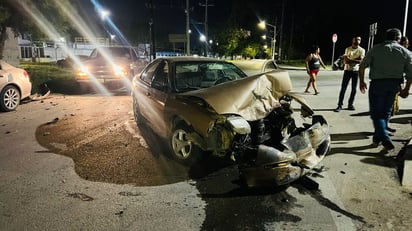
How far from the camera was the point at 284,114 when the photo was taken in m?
4.98

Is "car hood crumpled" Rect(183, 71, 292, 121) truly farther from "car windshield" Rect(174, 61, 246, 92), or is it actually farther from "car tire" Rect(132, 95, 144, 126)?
"car tire" Rect(132, 95, 144, 126)

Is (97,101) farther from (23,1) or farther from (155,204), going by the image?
(155,204)

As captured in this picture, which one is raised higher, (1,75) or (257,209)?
(1,75)

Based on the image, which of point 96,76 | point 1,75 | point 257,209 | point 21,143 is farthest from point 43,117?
point 257,209

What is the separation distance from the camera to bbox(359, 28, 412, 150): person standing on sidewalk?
214 inches

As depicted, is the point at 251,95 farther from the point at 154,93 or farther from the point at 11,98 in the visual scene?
the point at 11,98

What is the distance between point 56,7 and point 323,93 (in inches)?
503

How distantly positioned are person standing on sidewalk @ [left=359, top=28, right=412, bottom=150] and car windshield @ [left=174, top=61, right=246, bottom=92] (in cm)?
217

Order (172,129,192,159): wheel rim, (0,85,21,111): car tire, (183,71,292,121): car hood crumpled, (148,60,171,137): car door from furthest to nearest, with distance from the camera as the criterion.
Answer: (0,85,21,111): car tire
(148,60,171,137): car door
(172,129,192,159): wheel rim
(183,71,292,121): car hood crumpled

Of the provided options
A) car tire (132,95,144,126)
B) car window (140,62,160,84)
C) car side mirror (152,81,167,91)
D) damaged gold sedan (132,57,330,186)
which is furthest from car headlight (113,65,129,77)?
damaged gold sedan (132,57,330,186)

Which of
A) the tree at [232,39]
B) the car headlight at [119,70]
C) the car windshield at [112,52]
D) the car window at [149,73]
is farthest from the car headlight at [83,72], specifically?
the tree at [232,39]

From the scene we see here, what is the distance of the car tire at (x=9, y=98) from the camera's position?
958 cm

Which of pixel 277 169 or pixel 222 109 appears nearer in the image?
pixel 277 169

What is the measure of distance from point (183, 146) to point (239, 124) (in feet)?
4.21
